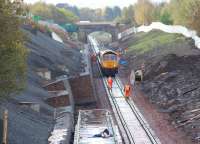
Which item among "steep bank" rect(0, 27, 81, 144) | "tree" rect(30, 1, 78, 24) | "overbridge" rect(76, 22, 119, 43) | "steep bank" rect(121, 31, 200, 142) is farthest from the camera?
"tree" rect(30, 1, 78, 24)

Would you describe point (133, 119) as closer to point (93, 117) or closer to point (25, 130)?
point (93, 117)

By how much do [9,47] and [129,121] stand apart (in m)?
14.7

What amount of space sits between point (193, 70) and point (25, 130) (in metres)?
25.2

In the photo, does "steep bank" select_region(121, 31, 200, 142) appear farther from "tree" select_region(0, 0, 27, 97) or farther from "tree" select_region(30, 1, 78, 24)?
"tree" select_region(30, 1, 78, 24)

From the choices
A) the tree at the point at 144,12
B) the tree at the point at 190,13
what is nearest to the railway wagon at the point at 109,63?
the tree at the point at 190,13

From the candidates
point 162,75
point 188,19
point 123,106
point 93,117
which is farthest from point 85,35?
point 93,117

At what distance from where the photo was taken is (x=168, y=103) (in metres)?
37.9

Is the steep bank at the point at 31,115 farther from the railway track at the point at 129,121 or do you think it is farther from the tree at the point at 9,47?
the railway track at the point at 129,121

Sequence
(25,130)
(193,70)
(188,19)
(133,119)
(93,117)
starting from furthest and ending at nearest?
(188,19), (193,70), (133,119), (93,117), (25,130)

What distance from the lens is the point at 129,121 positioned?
109 ft

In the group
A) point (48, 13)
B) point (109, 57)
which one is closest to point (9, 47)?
point (109, 57)

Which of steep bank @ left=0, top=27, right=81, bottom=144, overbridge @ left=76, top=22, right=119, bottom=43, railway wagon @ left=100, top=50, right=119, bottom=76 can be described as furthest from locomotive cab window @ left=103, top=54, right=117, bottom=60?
overbridge @ left=76, top=22, right=119, bottom=43

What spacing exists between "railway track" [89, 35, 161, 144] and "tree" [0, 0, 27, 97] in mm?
9054

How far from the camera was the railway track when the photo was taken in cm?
2834
